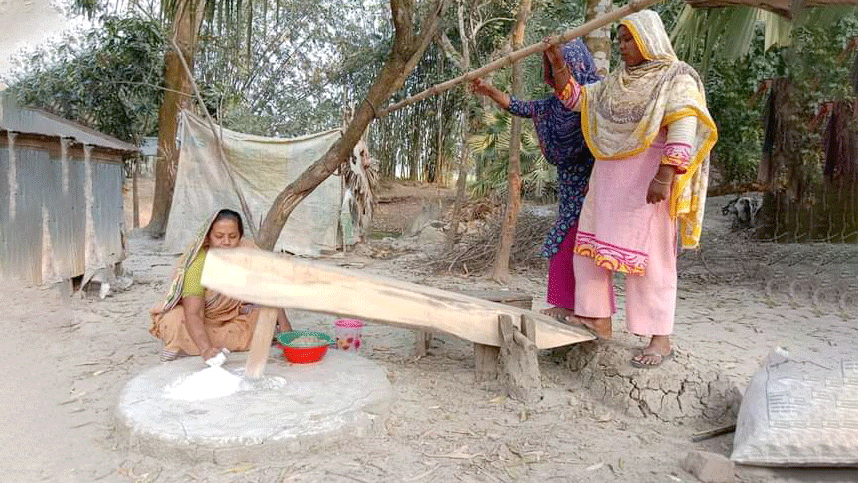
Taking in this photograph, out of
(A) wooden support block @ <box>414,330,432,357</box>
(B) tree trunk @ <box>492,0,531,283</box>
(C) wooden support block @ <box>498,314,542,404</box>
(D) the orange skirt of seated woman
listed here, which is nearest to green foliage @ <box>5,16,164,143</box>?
(B) tree trunk @ <box>492,0,531,283</box>

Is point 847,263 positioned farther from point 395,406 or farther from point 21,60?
point 21,60

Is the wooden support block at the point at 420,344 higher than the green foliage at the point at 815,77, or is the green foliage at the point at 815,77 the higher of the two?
the green foliage at the point at 815,77

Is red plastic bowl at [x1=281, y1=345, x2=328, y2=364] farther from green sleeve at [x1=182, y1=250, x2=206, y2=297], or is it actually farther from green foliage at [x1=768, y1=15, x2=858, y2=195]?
green foliage at [x1=768, y1=15, x2=858, y2=195]

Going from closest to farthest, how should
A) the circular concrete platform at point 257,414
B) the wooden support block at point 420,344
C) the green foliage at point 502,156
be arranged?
the circular concrete platform at point 257,414
the wooden support block at point 420,344
the green foliage at point 502,156

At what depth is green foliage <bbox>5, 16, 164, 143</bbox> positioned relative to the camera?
9.17 meters

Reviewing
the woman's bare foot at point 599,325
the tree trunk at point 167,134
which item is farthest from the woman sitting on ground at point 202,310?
the tree trunk at point 167,134

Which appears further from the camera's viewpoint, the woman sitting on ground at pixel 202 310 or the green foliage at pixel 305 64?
the green foliage at pixel 305 64

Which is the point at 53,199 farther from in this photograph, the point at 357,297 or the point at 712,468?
the point at 712,468

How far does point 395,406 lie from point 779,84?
6105mm

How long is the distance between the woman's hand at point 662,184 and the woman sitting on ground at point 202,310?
199cm

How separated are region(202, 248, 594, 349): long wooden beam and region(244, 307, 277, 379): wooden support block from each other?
14 centimetres

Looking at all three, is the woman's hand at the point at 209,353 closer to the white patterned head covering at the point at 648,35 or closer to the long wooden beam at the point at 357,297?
the long wooden beam at the point at 357,297

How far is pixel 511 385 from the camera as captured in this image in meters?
2.93

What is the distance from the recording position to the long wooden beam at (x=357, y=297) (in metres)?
2.28
